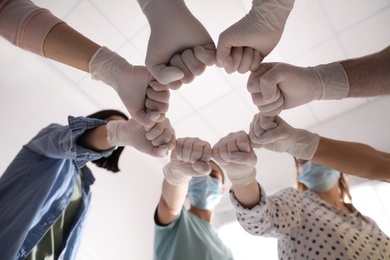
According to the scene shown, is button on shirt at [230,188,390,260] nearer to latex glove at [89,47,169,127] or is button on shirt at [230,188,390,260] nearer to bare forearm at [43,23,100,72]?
latex glove at [89,47,169,127]

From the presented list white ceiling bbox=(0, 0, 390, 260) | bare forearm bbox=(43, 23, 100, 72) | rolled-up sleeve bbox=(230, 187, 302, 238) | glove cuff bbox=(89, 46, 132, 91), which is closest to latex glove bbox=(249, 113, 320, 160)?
rolled-up sleeve bbox=(230, 187, 302, 238)

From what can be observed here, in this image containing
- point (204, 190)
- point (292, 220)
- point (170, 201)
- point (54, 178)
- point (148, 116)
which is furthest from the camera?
point (204, 190)

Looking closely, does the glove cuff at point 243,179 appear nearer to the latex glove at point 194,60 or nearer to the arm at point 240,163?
the arm at point 240,163

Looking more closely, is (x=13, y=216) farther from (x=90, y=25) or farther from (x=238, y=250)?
(x=238, y=250)

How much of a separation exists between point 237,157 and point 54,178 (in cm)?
67

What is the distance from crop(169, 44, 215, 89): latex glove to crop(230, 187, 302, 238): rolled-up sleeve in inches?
23.9

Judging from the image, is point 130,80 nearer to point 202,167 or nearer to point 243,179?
point 202,167

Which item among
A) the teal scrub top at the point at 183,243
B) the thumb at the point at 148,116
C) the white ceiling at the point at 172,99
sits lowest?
the teal scrub top at the point at 183,243

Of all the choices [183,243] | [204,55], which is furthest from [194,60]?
[183,243]

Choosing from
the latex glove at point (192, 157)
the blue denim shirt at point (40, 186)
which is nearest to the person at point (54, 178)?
the blue denim shirt at point (40, 186)

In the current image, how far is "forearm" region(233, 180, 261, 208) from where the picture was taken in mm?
1100

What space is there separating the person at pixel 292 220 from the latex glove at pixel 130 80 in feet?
1.08

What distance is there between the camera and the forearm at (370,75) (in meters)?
0.76

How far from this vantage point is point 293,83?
30.8 inches
